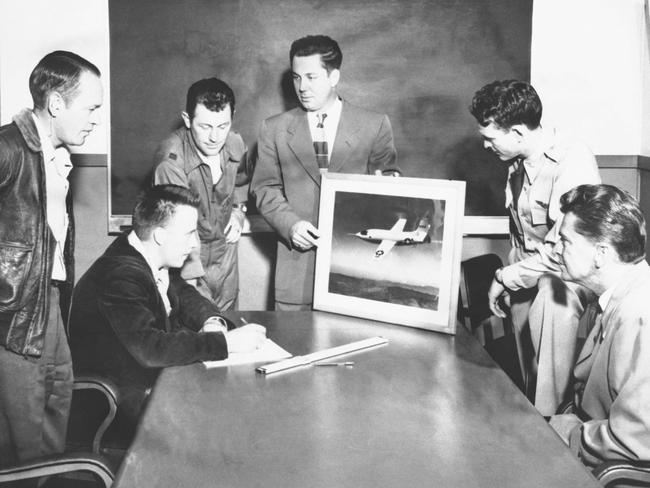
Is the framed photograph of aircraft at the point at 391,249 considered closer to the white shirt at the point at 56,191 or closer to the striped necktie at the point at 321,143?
the striped necktie at the point at 321,143

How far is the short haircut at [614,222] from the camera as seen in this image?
201cm

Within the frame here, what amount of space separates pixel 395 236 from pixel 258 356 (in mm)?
673

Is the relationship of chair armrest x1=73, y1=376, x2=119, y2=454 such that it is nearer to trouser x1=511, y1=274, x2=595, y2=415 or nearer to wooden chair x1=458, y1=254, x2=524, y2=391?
trouser x1=511, y1=274, x2=595, y2=415

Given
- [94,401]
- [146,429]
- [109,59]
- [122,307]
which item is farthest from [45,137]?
[109,59]

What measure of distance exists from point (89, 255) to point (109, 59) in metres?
1.10

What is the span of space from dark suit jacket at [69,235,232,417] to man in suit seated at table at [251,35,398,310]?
0.77 m

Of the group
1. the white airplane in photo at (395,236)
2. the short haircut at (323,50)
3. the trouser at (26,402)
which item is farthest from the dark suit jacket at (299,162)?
the trouser at (26,402)

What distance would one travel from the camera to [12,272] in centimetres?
228

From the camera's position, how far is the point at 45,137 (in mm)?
2418

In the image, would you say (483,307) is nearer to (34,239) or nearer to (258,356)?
(258,356)

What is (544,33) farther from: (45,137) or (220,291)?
(45,137)

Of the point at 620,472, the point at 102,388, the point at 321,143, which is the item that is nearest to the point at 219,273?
the point at 321,143

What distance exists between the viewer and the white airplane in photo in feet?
8.10

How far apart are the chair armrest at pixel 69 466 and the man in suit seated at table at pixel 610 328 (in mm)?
1154
